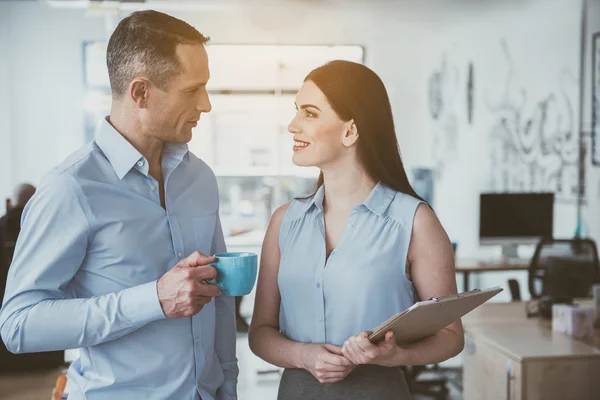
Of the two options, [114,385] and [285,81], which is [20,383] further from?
[285,81]

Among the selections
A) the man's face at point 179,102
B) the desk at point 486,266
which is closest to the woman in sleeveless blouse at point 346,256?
the man's face at point 179,102

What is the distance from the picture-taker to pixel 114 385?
1372 mm

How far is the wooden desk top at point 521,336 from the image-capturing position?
2.61m

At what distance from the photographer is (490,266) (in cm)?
507

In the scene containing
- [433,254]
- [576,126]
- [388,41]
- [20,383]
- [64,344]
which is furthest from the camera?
[388,41]

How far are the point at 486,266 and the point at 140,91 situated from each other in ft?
13.7

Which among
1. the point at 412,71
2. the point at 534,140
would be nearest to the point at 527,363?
the point at 534,140

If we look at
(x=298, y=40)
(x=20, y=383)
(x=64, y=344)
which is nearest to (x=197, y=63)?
(x=64, y=344)

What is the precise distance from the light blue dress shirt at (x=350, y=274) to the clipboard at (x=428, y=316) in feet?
0.36

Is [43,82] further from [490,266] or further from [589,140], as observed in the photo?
[589,140]

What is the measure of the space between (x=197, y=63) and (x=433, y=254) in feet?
2.42

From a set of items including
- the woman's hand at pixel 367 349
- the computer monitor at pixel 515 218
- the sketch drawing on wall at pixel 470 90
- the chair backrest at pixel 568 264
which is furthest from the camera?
the sketch drawing on wall at pixel 470 90

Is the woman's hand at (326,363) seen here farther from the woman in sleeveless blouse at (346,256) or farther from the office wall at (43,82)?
the office wall at (43,82)

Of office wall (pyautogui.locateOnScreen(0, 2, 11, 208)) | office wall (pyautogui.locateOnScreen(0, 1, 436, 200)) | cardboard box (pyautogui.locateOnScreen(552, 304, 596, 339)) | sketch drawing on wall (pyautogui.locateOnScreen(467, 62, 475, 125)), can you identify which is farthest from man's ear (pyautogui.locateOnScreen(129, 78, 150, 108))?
office wall (pyautogui.locateOnScreen(0, 2, 11, 208))
